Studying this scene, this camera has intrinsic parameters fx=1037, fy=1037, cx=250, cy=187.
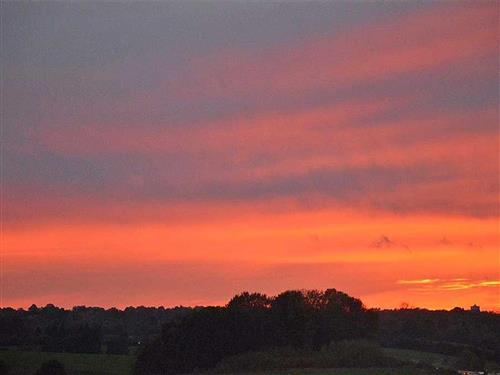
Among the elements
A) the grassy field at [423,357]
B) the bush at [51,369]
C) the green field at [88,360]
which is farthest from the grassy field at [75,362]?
the grassy field at [423,357]

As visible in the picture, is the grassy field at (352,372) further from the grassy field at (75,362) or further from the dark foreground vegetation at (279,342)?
the grassy field at (75,362)

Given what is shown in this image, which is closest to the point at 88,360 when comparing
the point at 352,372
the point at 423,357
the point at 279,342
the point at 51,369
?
the point at 51,369

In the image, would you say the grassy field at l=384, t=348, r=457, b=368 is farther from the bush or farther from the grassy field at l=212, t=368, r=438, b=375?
the bush

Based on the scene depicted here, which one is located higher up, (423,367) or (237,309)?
(237,309)

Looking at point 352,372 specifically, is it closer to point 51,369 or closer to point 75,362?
point 51,369

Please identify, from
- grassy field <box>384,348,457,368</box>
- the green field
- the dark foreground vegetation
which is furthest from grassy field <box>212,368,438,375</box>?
the green field

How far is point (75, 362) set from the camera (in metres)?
162

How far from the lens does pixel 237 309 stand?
480 ft

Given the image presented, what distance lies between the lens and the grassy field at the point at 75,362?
150 metres

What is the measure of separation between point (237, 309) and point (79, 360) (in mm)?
33006

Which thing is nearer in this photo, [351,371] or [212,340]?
[351,371]

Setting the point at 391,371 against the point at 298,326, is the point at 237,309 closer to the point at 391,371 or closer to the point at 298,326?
the point at 298,326

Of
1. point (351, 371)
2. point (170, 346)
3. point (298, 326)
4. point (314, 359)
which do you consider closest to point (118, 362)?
point (170, 346)

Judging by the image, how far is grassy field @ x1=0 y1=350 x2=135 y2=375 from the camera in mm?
149625
